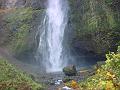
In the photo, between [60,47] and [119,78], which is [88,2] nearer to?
[60,47]

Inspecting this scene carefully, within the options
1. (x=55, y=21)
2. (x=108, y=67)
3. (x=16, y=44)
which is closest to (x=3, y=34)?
(x=16, y=44)

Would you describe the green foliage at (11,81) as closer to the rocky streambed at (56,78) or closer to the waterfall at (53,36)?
the rocky streambed at (56,78)

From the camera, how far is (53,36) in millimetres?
36938

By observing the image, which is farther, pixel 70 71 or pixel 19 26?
Answer: pixel 19 26

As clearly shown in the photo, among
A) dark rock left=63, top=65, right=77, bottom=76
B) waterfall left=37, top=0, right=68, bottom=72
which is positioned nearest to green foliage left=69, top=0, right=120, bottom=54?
waterfall left=37, top=0, right=68, bottom=72

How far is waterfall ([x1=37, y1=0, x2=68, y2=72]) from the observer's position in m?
35.8

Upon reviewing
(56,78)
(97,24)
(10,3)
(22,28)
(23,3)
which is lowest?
(56,78)

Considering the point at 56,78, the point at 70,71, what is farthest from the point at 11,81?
the point at 70,71

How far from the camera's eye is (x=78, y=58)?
1391 inches

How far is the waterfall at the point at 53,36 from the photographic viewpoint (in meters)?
35.8

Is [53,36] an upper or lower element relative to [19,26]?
lower

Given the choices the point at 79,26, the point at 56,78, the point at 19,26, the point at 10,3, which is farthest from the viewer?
the point at 10,3

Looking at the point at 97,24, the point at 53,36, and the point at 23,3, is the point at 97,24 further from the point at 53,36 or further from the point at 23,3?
the point at 23,3

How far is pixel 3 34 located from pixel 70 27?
7.63 metres
